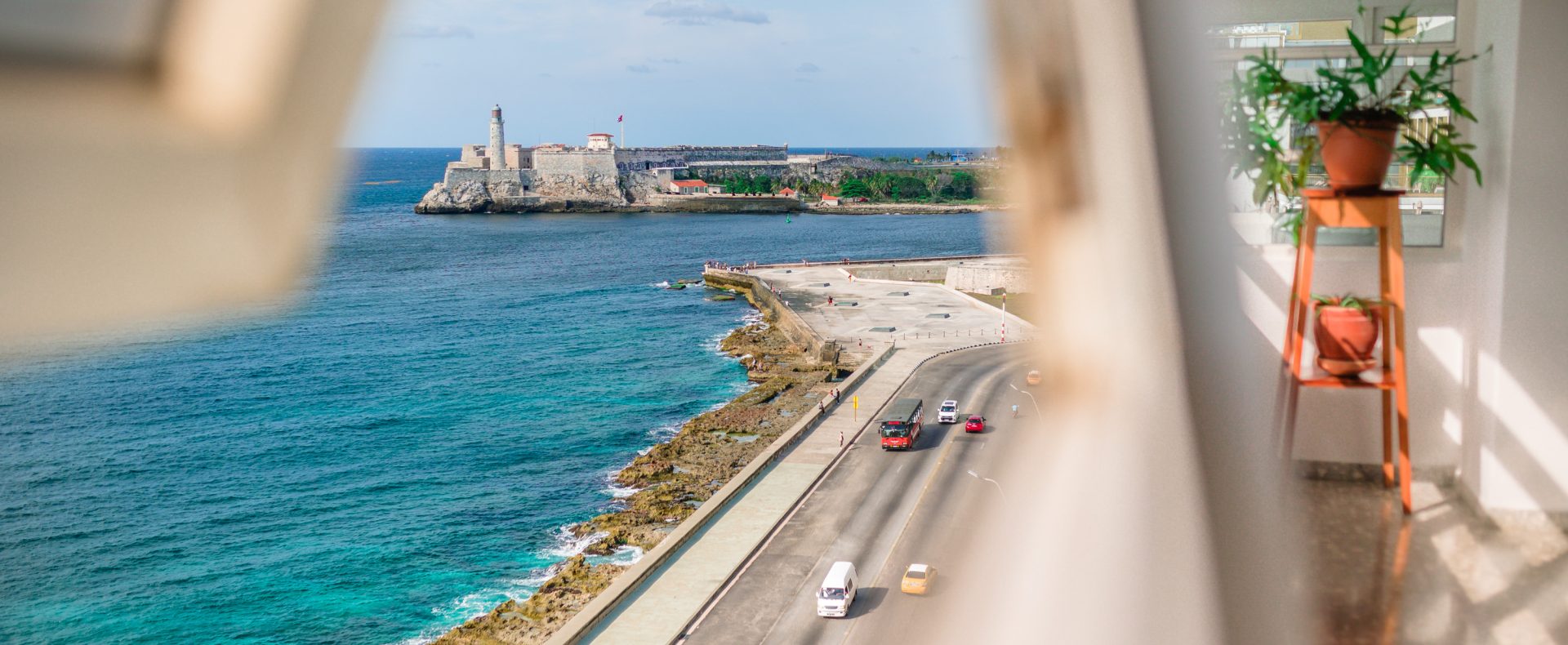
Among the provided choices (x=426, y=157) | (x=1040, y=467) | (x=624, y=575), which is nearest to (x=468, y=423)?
(x=624, y=575)

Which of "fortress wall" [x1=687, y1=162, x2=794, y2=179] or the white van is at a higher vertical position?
"fortress wall" [x1=687, y1=162, x2=794, y2=179]

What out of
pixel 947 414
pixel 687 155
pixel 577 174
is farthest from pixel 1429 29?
pixel 687 155

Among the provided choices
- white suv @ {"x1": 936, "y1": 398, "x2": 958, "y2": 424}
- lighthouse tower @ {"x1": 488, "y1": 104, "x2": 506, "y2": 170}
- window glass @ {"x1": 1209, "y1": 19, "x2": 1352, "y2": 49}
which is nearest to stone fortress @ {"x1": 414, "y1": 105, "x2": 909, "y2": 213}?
lighthouse tower @ {"x1": 488, "y1": 104, "x2": 506, "y2": 170}

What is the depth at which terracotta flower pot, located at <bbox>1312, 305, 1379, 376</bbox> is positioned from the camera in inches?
73.1

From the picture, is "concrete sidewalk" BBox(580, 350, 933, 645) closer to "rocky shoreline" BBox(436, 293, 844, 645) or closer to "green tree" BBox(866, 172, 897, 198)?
"rocky shoreline" BBox(436, 293, 844, 645)

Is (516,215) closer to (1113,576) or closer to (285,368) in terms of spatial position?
(285,368)

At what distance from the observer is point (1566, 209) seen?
184cm

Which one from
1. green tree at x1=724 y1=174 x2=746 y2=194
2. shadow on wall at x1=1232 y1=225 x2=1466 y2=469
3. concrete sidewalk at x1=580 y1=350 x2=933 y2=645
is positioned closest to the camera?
shadow on wall at x1=1232 y1=225 x2=1466 y2=469

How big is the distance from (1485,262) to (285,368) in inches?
836

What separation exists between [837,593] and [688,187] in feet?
148

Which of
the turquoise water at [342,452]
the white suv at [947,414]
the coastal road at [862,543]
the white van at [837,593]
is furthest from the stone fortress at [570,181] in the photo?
the white van at [837,593]

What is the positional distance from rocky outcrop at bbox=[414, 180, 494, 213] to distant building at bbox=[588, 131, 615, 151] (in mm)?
5423

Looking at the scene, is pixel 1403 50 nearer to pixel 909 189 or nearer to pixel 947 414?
pixel 947 414

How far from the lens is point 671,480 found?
11.8m
